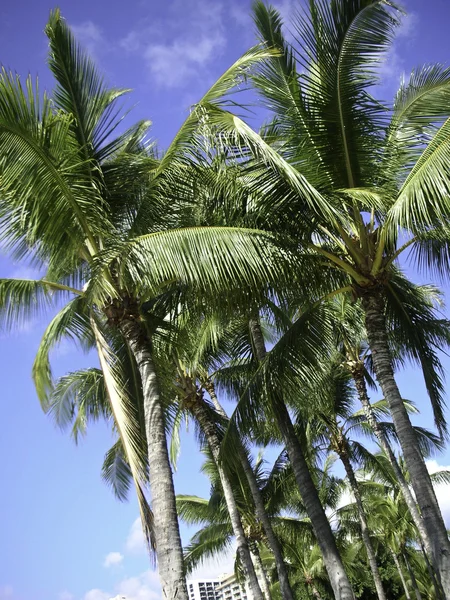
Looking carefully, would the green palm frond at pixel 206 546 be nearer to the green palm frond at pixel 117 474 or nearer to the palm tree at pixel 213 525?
the palm tree at pixel 213 525

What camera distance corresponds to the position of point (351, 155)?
1030cm

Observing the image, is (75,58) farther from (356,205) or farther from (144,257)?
(356,205)

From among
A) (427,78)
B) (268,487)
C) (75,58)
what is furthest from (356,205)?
(268,487)

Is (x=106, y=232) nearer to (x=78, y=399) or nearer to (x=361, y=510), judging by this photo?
(x=78, y=399)

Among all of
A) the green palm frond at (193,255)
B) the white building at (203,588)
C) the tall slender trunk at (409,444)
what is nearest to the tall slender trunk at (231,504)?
the tall slender trunk at (409,444)

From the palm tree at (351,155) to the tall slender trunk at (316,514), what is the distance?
2.38 m

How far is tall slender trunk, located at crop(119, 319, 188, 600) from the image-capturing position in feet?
24.7

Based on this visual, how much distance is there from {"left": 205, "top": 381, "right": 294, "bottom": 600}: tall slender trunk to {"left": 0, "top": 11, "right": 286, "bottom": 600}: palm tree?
4311mm

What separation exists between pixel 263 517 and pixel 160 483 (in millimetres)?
9271

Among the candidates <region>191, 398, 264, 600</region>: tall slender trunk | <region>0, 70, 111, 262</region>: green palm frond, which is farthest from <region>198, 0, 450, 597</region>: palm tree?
<region>191, 398, 264, 600</region>: tall slender trunk

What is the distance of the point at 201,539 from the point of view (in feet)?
90.0

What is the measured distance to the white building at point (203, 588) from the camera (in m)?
180

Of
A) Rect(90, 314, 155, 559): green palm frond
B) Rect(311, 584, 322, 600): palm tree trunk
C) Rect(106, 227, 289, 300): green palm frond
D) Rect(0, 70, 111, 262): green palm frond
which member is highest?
Rect(0, 70, 111, 262): green palm frond

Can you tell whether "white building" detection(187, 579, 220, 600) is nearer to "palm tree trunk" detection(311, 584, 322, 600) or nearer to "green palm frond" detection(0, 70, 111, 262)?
"palm tree trunk" detection(311, 584, 322, 600)
